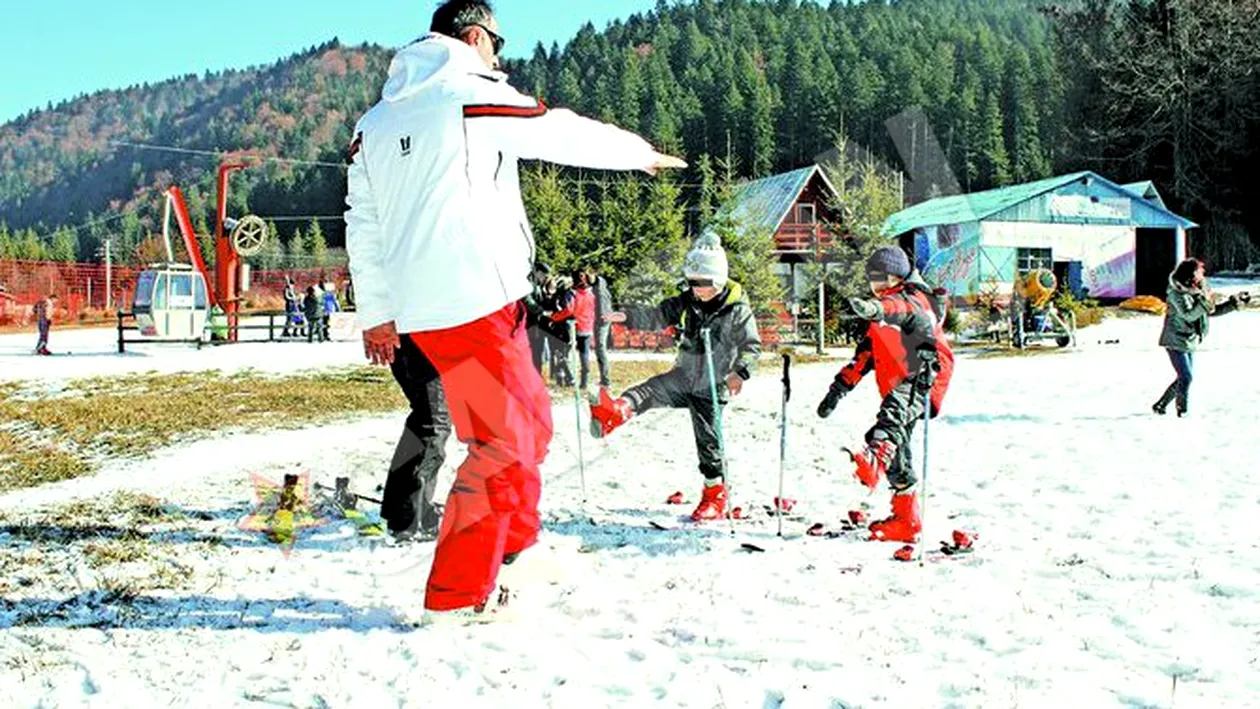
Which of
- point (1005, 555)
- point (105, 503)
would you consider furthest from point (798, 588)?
point (105, 503)

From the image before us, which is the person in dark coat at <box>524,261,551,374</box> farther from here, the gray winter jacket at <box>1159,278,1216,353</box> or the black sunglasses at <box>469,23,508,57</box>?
the gray winter jacket at <box>1159,278,1216,353</box>

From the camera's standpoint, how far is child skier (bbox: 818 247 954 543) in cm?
522

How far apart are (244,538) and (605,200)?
26567 millimetres

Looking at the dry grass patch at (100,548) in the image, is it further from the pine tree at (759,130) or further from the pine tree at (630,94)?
the pine tree at (630,94)

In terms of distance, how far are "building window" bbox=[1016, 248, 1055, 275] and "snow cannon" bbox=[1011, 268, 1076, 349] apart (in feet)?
44.9

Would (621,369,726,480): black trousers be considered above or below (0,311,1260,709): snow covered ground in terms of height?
above

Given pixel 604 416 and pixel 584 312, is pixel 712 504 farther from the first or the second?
pixel 584 312

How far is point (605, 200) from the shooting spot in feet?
101

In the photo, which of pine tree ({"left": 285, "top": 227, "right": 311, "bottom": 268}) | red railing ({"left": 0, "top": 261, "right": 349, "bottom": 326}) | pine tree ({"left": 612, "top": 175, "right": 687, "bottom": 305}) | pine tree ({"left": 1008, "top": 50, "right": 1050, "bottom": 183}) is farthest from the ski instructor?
pine tree ({"left": 285, "top": 227, "right": 311, "bottom": 268})

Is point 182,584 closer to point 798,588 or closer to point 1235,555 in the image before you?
point 798,588

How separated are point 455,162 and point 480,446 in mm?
1048

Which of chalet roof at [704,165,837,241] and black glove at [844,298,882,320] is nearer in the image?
black glove at [844,298,882,320]

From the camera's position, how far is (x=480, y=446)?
A: 11.1ft

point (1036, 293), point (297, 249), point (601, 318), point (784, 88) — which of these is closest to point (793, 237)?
point (1036, 293)
